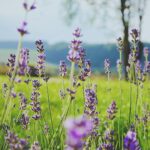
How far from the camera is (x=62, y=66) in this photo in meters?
4.36

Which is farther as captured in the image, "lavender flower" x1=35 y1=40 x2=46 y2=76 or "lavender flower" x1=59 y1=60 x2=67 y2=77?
"lavender flower" x1=59 y1=60 x2=67 y2=77

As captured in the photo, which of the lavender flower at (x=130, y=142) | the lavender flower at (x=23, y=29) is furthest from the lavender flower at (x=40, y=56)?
the lavender flower at (x=130, y=142)

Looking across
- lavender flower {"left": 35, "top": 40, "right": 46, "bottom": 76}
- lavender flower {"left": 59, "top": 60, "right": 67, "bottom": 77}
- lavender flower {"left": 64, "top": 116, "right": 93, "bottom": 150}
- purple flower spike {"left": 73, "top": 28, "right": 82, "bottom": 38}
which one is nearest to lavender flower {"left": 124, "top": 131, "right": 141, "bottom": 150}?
lavender flower {"left": 64, "top": 116, "right": 93, "bottom": 150}

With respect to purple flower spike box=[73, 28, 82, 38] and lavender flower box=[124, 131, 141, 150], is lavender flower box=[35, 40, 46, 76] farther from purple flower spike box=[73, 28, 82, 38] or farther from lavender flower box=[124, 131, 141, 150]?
lavender flower box=[124, 131, 141, 150]

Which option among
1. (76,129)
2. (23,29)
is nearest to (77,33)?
(23,29)

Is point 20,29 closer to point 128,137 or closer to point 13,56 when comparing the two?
point 128,137

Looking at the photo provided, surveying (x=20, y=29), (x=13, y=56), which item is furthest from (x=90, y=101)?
(x=20, y=29)

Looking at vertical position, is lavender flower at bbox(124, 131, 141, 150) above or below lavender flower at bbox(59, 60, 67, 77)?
below

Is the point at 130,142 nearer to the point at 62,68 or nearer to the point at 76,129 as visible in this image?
the point at 76,129

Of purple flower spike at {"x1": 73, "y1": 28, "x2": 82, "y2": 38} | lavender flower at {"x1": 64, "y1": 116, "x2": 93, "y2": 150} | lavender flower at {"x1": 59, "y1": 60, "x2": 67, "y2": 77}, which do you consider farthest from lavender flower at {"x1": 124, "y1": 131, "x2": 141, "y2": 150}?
lavender flower at {"x1": 59, "y1": 60, "x2": 67, "y2": 77}

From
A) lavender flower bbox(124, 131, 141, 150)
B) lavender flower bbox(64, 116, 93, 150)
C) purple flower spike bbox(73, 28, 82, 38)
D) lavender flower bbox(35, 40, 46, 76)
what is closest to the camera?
lavender flower bbox(64, 116, 93, 150)

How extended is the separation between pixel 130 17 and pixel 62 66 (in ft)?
86.3

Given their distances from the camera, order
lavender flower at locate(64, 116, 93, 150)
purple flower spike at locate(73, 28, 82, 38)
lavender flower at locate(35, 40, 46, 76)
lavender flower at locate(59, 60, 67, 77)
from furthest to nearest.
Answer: lavender flower at locate(59, 60, 67, 77) < lavender flower at locate(35, 40, 46, 76) < purple flower spike at locate(73, 28, 82, 38) < lavender flower at locate(64, 116, 93, 150)

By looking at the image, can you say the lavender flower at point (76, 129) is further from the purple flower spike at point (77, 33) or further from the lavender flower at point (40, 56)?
the lavender flower at point (40, 56)
